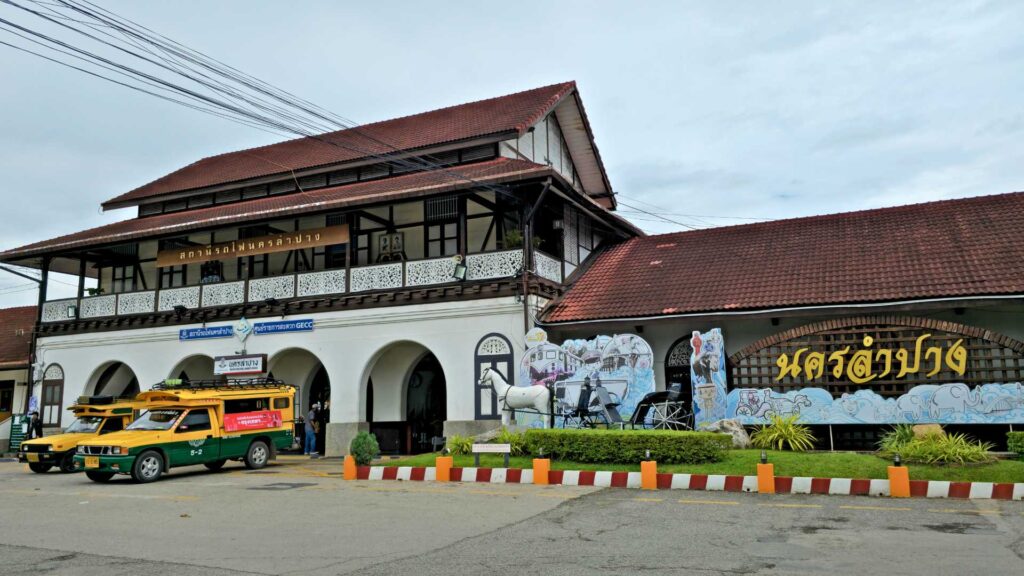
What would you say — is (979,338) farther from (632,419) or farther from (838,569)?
(838,569)

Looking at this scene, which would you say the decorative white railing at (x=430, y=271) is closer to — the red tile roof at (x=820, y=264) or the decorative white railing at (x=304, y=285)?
the decorative white railing at (x=304, y=285)

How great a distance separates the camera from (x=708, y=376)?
17844mm

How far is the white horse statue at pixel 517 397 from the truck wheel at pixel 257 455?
5266 mm

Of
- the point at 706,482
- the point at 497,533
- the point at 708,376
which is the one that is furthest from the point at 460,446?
the point at 497,533

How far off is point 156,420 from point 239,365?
6.68 meters

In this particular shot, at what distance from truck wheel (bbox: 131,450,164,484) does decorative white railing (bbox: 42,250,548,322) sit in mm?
7197

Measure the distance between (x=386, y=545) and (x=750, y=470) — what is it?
7.20 metres

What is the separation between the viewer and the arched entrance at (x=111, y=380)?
85.1 ft

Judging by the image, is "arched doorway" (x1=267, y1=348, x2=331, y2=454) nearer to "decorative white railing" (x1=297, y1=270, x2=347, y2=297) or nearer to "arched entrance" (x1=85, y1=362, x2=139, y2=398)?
"decorative white railing" (x1=297, y1=270, x2=347, y2=297)

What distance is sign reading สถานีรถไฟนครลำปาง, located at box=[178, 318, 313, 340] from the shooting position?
73.2 feet

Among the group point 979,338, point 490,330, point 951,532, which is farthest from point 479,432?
point 951,532

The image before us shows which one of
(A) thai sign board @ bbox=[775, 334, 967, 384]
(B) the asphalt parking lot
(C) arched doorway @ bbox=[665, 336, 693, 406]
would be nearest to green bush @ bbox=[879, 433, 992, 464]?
(B) the asphalt parking lot

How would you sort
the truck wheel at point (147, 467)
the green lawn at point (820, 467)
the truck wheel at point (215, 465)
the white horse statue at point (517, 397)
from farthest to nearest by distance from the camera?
the white horse statue at point (517, 397)
the truck wheel at point (215, 465)
the truck wheel at point (147, 467)
the green lawn at point (820, 467)

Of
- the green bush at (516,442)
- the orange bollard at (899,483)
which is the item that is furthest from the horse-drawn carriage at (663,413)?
the orange bollard at (899,483)
